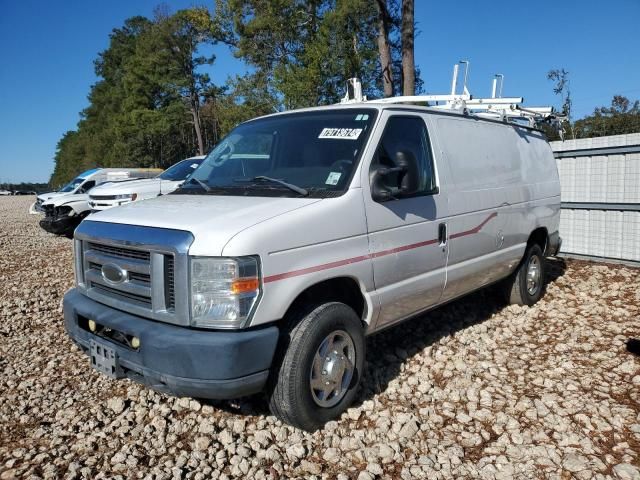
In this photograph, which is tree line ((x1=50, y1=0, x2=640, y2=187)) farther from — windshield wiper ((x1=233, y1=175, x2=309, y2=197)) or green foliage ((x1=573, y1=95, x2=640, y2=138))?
windshield wiper ((x1=233, y1=175, x2=309, y2=197))

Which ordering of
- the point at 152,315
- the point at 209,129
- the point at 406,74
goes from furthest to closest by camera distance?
the point at 209,129
the point at 406,74
the point at 152,315

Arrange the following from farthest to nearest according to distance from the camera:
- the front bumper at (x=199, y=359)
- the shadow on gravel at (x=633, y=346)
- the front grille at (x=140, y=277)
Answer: the shadow on gravel at (x=633, y=346)
the front grille at (x=140, y=277)
the front bumper at (x=199, y=359)

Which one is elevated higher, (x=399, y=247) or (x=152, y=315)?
(x=399, y=247)

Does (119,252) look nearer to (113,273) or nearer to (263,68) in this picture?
(113,273)

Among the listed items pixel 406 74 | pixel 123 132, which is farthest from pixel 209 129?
pixel 406 74

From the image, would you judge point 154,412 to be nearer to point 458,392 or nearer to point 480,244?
point 458,392

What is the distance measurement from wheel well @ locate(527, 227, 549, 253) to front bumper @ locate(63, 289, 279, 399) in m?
4.13

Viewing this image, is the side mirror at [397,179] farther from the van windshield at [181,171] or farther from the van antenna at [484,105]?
the van windshield at [181,171]

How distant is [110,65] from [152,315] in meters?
71.3

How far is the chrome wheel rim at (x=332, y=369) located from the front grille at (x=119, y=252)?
4.03 ft

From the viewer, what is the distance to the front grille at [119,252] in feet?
9.86

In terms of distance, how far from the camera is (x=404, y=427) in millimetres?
3371

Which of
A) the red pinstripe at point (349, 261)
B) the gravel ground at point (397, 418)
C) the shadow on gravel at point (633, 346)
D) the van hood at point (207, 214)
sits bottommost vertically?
the gravel ground at point (397, 418)

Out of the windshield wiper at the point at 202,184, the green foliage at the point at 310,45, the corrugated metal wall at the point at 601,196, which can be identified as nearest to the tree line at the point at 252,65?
the green foliage at the point at 310,45
